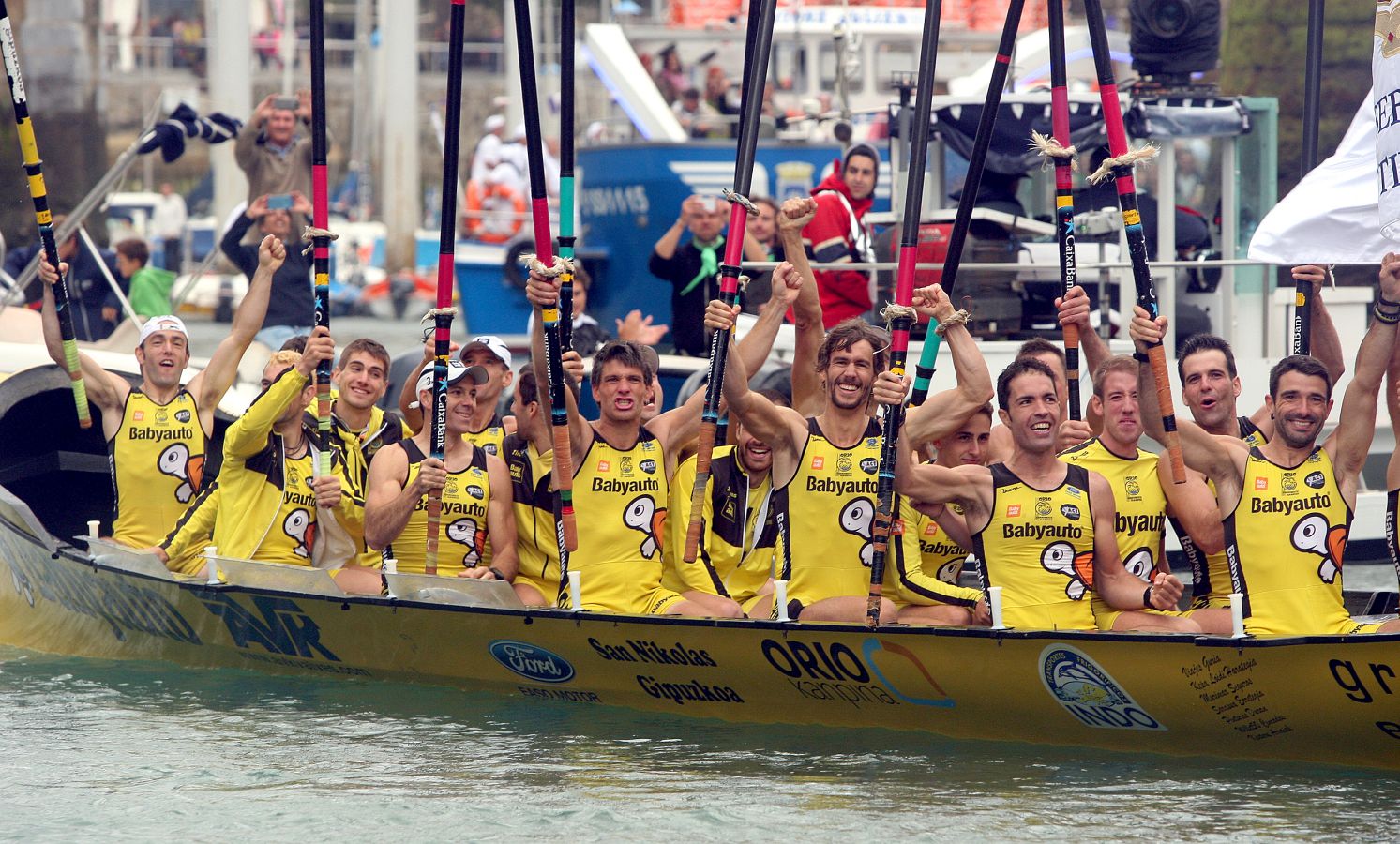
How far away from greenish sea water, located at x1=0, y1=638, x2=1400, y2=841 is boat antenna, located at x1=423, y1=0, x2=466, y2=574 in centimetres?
82

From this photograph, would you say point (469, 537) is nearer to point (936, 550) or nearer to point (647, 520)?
point (647, 520)

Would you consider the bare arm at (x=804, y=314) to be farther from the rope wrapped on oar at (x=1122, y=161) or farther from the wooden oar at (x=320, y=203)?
the wooden oar at (x=320, y=203)

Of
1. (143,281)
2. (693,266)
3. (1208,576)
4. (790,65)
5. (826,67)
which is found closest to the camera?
(1208,576)

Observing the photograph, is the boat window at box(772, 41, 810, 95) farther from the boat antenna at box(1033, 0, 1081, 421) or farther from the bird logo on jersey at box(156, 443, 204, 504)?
the boat antenna at box(1033, 0, 1081, 421)

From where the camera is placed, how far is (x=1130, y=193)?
7301 mm

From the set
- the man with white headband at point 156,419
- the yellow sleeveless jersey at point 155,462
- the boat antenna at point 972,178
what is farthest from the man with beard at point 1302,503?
the yellow sleeveless jersey at point 155,462

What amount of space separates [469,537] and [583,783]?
1634 mm

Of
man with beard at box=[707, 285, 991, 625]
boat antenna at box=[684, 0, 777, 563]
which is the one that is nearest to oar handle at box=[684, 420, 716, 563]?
boat antenna at box=[684, 0, 777, 563]

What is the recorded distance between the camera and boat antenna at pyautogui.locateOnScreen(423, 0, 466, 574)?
26.7 feet

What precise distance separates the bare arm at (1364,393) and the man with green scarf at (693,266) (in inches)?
224

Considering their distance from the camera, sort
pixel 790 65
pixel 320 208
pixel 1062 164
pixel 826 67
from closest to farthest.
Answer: pixel 1062 164 < pixel 320 208 < pixel 826 67 < pixel 790 65

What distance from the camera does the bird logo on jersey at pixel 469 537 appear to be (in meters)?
8.38

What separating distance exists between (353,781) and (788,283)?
8.23ft

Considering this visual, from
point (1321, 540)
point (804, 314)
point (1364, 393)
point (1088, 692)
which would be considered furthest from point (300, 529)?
point (1364, 393)
